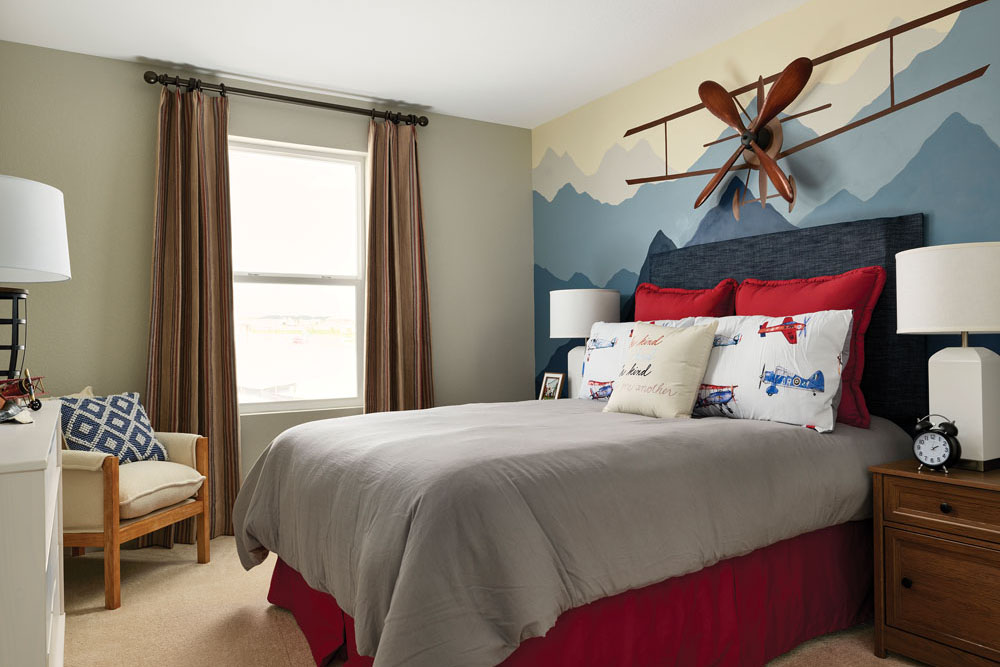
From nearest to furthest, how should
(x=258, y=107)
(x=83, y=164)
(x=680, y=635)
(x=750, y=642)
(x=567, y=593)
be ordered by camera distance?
(x=567, y=593) → (x=680, y=635) → (x=750, y=642) → (x=83, y=164) → (x=258, y=107)

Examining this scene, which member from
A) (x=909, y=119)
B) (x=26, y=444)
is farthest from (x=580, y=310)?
(x=26, y=444)

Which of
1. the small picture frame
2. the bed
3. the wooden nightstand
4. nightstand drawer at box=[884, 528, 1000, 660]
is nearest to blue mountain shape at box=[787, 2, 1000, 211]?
the bed

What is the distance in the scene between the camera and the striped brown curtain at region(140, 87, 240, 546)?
3.55 m

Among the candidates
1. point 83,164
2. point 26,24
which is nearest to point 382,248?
point 83,164

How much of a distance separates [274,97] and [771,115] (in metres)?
2.71

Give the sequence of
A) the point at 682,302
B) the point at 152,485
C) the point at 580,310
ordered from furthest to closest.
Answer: the point at 580,310, the point at 682,302, the point at 152,485

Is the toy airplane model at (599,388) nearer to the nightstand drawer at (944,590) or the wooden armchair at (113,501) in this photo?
the nightstand drawer at (944,590)

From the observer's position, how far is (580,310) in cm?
387

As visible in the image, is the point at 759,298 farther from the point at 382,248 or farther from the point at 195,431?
the point at 195,431

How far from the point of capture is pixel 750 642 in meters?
2.06

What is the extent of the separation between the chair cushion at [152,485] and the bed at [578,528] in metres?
0.49

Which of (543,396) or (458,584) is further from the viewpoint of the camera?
(543,396)

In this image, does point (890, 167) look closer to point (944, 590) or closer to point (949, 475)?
point (949, 475)

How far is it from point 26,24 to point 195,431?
210cm
